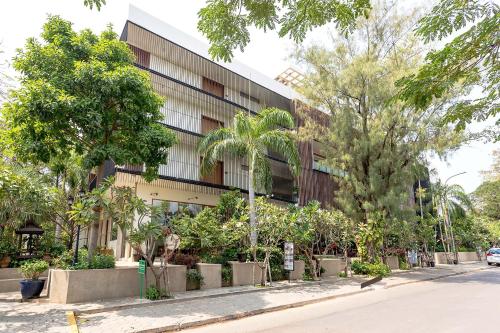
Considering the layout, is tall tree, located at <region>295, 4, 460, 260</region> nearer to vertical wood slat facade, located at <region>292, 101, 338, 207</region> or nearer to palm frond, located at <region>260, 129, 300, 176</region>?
vertical wood slat facade, located at <region>292, 101, 338, 207</region>

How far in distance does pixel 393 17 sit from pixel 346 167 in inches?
393

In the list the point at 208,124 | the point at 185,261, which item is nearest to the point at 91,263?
the point at 185,261

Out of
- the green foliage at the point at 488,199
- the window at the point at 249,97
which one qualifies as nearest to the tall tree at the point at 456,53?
the window at the point at 249,97

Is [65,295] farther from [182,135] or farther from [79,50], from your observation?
[182,135]

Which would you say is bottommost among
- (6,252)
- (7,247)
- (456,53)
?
(6,252)

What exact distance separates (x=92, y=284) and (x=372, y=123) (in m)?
18.4

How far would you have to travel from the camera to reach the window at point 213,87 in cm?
2328

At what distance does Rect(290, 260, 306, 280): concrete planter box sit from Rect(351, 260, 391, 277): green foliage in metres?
4.11

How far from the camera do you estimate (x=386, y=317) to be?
8727 mm

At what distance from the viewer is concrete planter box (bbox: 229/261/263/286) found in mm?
14570

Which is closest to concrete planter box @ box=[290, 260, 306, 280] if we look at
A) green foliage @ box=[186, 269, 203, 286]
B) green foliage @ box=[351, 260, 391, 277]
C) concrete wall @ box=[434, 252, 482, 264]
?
green foliage @ box=[351, 260, 391, 277]

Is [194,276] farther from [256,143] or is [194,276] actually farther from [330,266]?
[330,266]

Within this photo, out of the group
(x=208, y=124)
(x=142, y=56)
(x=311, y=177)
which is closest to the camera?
(x=142, y=56)

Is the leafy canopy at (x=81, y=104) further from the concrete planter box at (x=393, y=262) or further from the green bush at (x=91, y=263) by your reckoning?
the concrete planter box at (x=393, y=262)
